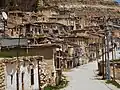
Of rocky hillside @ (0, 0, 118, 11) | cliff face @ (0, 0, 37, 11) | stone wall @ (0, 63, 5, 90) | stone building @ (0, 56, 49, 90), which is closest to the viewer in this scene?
Answer: stone wall @ (0, 63, 5, 90)

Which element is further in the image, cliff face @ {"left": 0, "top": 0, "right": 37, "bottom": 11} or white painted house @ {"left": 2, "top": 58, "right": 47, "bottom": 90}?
cliff face @ {"left": 0, "top": 0, "right": 37, "bottom": 11}

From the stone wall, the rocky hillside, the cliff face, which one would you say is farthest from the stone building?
the rocky hillside

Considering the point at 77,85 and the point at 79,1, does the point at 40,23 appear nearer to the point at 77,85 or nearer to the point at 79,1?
the point at 77,85

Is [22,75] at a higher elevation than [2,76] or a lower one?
lower

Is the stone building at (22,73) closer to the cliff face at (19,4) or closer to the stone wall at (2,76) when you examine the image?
the stone wall at (2,76)

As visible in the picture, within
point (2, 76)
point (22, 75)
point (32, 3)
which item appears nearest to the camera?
point (2, 76)

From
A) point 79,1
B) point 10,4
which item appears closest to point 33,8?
point 10,4

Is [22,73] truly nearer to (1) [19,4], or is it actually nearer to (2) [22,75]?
(2) [22,75]

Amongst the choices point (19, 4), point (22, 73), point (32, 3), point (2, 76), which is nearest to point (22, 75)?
point (22, 73)

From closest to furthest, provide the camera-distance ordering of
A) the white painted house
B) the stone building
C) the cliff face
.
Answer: the stone building → the white painted house → the cliff face

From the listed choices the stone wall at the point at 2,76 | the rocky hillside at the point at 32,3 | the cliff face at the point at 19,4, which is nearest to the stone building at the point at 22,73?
the stone wall at the point at 2,76

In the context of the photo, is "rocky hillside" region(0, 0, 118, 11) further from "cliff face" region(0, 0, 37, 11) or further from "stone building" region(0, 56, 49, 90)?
"stone building" region(0, 56, 49, 90)

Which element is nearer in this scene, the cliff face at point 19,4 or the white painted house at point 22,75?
the white painted house at point 22,75

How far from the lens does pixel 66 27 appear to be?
70.1 metres
